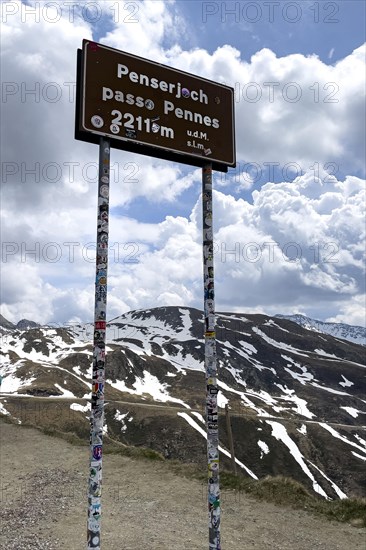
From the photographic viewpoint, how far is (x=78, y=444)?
2106 cm

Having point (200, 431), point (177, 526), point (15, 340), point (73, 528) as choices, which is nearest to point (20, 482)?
point (73, 528)

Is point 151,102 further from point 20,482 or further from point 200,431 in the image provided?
point 200,431

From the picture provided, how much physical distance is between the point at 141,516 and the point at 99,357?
26.4 feet

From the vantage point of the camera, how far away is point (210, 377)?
21.5 ft

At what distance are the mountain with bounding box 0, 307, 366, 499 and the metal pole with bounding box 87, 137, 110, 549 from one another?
3298cm

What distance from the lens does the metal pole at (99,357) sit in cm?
551

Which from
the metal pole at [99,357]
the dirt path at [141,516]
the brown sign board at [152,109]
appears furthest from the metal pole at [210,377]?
the dirt path at [141,516]

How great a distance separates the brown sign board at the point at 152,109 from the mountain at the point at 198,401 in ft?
110

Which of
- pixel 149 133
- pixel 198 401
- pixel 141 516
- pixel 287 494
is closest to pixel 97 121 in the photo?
pixel 149 133

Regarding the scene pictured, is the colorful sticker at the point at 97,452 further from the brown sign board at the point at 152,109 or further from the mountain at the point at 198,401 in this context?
the mountain at the point at 198,401

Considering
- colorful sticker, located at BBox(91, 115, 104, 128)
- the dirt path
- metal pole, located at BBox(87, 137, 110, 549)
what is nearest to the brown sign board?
colorful sticker, located at BBox(91, 115, 104, 128)

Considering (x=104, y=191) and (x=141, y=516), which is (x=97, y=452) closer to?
(x=104, y=191)

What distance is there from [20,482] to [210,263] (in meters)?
12.7

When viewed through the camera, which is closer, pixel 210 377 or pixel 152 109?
pixel 210 377
